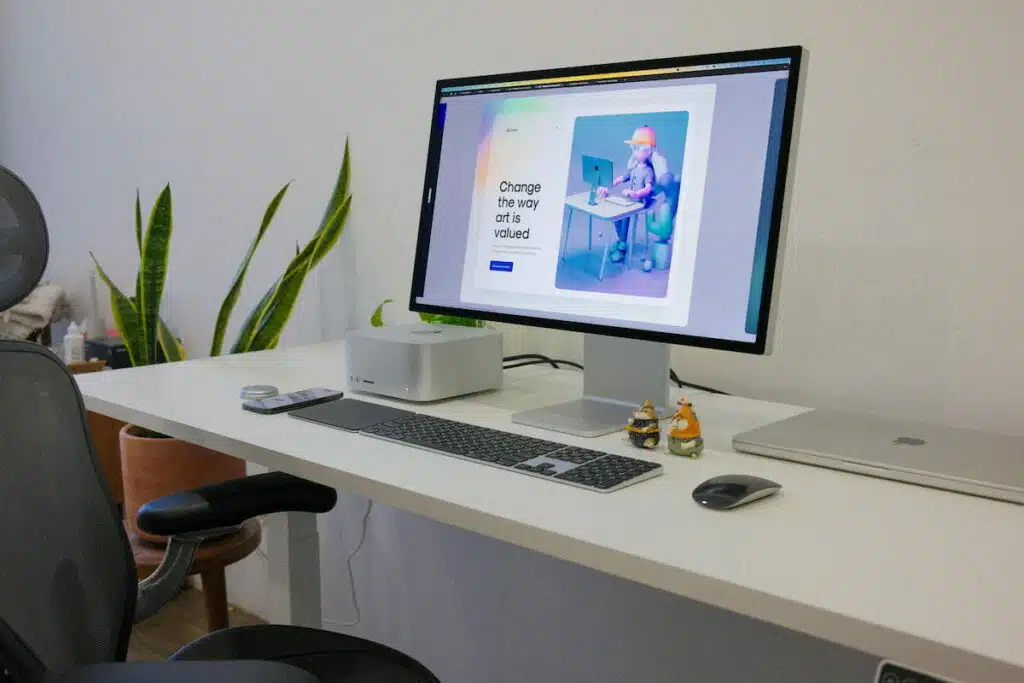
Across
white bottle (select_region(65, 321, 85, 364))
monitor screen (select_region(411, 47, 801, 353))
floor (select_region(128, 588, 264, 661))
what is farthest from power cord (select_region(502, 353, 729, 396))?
white bottle (select_region(65, 321, 85, 364))

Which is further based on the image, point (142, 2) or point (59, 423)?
point (142, 2)

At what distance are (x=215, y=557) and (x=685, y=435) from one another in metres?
1.15

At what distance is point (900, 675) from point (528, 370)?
110 cm

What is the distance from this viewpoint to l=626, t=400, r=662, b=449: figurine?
1.22 metres

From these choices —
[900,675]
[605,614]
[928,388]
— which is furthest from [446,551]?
[900,675]

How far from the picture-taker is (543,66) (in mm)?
1815

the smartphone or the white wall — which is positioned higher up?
the white wall

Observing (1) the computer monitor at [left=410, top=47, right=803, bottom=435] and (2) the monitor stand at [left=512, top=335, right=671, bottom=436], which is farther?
(2) the monitor stand at [left=512, top=335, right=671, bottom=436]

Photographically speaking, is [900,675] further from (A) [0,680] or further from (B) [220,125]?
(B) [220,125]

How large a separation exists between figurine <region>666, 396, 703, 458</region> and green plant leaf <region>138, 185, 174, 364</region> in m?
1.35

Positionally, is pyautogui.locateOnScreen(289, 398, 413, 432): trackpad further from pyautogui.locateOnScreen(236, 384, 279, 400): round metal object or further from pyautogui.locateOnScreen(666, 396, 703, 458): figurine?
pyautogui.locateOnScreen(666, 396, 703, 458): figurine

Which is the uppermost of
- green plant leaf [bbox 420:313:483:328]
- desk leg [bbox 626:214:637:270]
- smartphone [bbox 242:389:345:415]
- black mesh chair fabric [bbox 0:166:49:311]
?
desk leg [bbox 626:214:637:270]

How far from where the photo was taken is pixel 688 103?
126 centimetres

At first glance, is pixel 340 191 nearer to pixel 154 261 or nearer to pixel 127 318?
pixel 154 261
